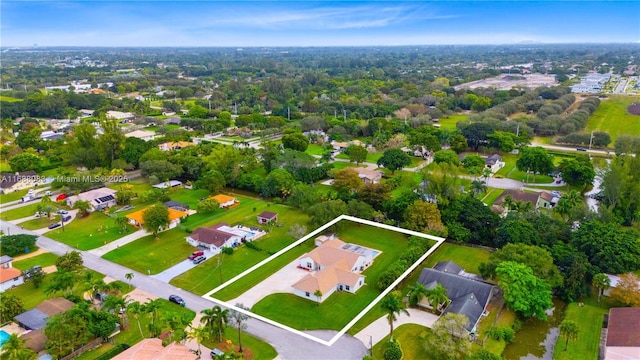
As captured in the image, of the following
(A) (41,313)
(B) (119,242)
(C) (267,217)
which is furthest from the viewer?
(C) (267,217)

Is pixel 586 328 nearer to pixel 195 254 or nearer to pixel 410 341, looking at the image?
pixel 410 341

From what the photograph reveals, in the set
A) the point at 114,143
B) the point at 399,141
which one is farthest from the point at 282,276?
the point at 399,141

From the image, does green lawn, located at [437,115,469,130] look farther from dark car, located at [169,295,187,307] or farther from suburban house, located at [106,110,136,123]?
dark car, located at [169,295,187,307]

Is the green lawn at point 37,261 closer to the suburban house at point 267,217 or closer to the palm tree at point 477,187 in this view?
the suburban house at point 267,217

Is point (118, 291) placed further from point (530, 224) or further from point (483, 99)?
point (483, 99)

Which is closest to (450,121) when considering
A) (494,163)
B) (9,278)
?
(494,163)

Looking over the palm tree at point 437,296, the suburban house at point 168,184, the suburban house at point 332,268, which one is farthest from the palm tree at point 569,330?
the suburban house at point 168,184

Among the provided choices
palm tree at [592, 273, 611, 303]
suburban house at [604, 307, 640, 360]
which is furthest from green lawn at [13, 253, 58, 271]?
palm tree at [592, 273, 611, 303]
